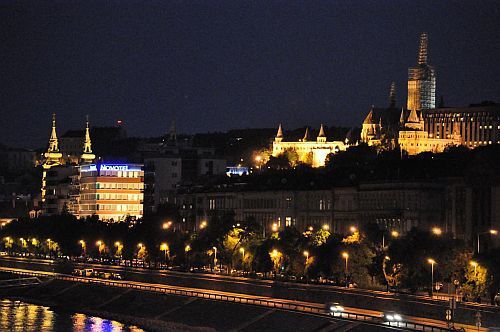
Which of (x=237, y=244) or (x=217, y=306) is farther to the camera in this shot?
(x=237, y=244)

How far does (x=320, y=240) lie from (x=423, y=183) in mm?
24250

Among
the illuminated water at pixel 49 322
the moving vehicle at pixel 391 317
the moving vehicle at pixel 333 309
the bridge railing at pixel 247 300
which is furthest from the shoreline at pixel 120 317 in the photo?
the moving vehicle at pixel 391 317

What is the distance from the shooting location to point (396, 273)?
127 meters

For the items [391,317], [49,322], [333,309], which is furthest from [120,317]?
[391,317]

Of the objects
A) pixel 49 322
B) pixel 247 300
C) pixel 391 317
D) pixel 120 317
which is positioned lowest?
pixel 49 322

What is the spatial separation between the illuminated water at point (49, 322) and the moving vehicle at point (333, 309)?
25.9 meters

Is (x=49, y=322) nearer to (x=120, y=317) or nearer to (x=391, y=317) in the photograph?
(x=120, y=317)

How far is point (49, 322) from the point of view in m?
136

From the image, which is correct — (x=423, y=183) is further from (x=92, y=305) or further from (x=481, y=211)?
(x=92, y=305)

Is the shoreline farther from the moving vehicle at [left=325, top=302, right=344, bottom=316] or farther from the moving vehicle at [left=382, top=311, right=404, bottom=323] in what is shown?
the moving vehicle at [left=382, top=311, right=404, bottom=323]

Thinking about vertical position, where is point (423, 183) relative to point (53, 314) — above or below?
above

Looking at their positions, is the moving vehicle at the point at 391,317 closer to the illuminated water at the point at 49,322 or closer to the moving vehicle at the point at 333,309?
the moving vehicle at the point at 333,309

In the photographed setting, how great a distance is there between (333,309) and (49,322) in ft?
126

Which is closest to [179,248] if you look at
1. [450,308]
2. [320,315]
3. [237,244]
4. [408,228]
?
[237,244]
